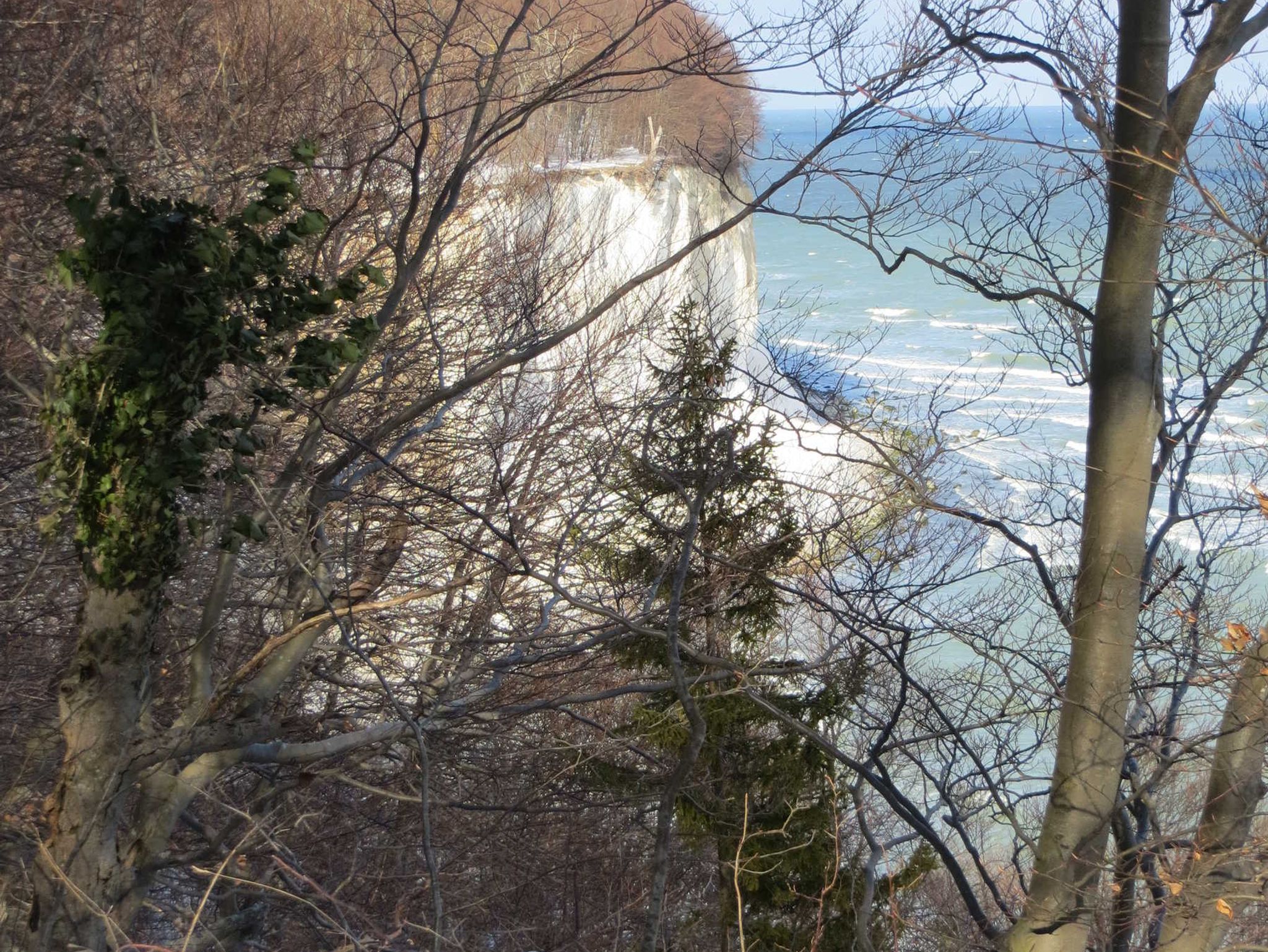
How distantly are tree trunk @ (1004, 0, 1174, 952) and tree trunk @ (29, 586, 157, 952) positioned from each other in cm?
414

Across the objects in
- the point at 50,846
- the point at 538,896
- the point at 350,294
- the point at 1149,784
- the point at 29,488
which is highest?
the point at 350,294

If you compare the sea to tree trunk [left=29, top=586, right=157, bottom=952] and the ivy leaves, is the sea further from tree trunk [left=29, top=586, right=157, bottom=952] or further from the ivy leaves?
tree trunk [left=29, top=586, right=157, bottom=952]

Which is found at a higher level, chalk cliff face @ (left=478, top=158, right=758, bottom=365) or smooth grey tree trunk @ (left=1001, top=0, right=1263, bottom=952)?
chalk cliff face @ (left=478, top=158, right=758, bottom=365)

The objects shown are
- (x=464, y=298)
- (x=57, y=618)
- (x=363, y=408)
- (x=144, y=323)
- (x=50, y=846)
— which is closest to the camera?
(x=144, y=323)

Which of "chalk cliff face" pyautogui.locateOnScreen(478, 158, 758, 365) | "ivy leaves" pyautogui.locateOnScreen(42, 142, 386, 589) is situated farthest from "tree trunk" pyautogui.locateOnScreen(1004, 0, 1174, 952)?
"ivy leaves" pyautogui.locateOnScreen(42, 142, 386, 589)

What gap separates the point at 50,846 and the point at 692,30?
5.41 meters

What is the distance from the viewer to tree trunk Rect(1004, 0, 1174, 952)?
428 cm

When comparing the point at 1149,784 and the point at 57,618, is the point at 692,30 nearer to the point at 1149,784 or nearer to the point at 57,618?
the point at 1149,784

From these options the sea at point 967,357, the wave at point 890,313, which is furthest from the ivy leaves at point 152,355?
the wave at point 890,313

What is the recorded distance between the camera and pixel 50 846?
498 cm

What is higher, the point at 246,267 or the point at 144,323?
the point at 246,267

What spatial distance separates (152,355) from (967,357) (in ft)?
86.8

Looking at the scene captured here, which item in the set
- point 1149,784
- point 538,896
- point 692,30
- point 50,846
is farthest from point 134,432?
point 538,896

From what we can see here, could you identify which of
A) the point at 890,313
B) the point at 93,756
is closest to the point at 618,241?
the point at 93,756
